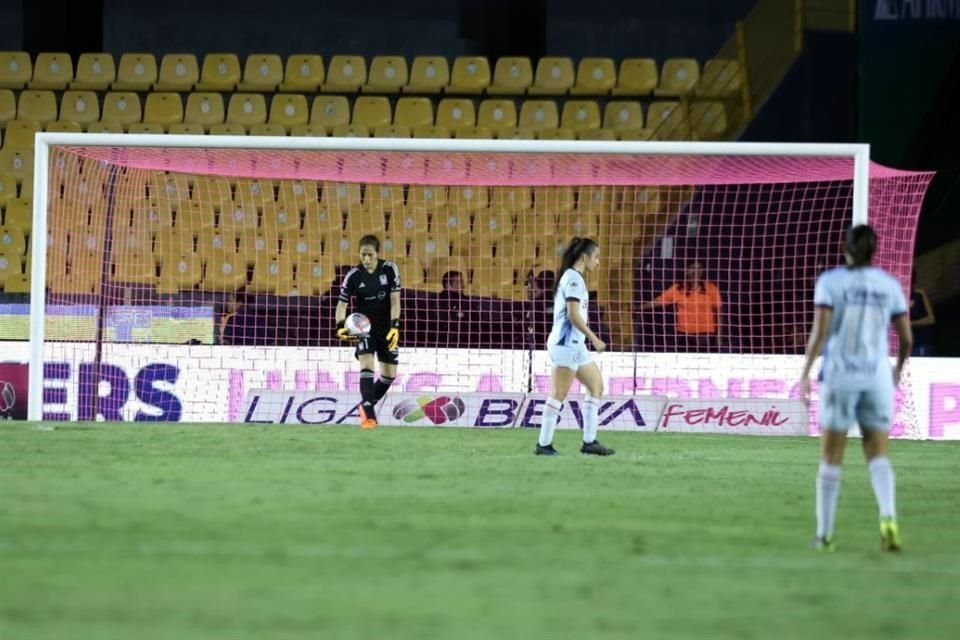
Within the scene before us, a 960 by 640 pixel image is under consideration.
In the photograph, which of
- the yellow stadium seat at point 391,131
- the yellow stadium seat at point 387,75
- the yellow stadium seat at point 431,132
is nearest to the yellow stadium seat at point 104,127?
the yellow stadium seat at point 391,131

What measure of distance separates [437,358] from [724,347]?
3.60 metres

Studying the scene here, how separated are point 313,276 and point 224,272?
122cm

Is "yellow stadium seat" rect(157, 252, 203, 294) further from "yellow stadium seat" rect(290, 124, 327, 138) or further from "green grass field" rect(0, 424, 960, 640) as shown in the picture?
"green grass field" rect(0, 424, 960, 640)

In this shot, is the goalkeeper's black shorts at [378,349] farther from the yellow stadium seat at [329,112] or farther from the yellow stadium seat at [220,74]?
the yellow stadium seat at [220,74]

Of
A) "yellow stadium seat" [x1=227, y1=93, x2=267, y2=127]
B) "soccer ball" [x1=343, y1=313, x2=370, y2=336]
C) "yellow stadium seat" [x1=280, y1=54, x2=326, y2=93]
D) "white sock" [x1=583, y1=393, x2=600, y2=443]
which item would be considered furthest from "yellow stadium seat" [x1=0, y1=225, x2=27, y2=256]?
"white sock" [x1=583, y1=393, x2=600, y2=443]

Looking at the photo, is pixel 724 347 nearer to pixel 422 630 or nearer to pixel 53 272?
pixel 53 272

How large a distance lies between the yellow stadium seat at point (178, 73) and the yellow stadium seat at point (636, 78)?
6.63 m

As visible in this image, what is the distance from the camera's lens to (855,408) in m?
8.59

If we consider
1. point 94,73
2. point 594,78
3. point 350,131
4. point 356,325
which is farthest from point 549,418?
point 94,73

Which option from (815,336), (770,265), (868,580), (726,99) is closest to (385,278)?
(770,265)

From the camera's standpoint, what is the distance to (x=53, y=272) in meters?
21.0

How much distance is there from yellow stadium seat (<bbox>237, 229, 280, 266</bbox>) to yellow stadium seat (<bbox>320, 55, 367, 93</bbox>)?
413cm

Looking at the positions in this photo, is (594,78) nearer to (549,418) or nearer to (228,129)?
(228,129)

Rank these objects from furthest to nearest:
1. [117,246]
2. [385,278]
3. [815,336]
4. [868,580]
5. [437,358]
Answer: [117,246], [437,358], [385,278], [815,336], [868,580]
